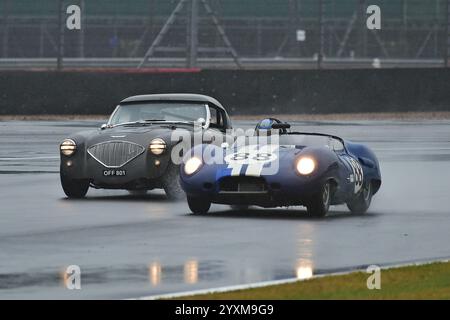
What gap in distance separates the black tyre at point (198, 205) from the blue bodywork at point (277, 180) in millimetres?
97

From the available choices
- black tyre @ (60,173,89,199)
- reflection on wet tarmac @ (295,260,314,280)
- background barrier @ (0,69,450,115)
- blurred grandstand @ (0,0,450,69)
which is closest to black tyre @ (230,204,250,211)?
black tyre @ (60,173,89,199)

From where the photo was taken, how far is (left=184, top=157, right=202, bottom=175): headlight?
16345 millimetres

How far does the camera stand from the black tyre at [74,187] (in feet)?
60.4

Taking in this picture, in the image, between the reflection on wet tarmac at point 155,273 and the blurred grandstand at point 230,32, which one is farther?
the blurred grandstand at point 230,32

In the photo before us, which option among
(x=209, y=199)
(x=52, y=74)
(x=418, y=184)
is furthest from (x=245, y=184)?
(x=52, y=74)

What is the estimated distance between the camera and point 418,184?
20.5 metres

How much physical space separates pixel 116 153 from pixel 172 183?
746mm

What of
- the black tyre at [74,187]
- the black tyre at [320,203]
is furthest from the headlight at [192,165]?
the black tyre at [74,187]

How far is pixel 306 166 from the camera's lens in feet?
52.5

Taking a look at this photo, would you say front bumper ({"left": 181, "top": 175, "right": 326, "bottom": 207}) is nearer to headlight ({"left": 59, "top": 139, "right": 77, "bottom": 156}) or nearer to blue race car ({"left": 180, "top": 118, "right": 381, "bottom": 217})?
blue race car ({"left": 180, "top": 118, "right": 381, "bottom": 217})

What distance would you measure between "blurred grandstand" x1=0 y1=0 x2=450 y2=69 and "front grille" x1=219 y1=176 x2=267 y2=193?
99.1 feet

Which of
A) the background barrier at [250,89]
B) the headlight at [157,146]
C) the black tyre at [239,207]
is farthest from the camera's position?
the background barrier at [250,89]

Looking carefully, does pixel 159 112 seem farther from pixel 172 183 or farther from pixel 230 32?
pixel 230 32

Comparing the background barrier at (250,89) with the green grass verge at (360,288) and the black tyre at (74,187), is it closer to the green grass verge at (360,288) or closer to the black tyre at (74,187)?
the black tyre at (74,187)
